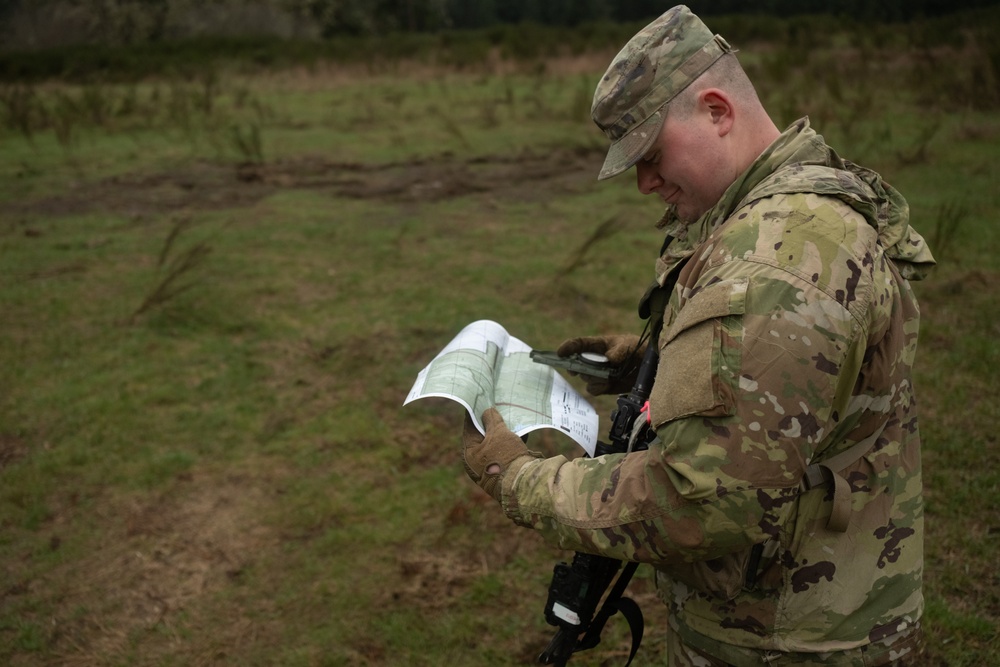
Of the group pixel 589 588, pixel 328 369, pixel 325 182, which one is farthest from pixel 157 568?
pixel 325 182

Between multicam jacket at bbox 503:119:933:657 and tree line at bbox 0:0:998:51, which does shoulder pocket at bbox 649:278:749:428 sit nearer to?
multicam jacket at bbox 503:119:933:657

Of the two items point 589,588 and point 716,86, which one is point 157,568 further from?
point 716,86

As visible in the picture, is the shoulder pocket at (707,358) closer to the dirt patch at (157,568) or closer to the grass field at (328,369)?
the grass field at (328,369)

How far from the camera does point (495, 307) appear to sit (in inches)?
197

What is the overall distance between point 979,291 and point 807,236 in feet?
14.4

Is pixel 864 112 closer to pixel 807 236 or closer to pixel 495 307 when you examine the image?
pixel 495 307

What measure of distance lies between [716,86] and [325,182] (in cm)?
742

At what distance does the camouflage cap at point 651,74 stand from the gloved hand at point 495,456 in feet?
1.61

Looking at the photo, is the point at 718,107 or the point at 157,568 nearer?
the point at 718,107

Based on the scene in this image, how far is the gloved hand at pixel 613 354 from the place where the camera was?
6.07ft

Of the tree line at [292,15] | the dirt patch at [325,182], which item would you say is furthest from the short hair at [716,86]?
the tree line at [292,15]

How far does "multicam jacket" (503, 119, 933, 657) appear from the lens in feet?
3.56

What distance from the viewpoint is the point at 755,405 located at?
1.08m

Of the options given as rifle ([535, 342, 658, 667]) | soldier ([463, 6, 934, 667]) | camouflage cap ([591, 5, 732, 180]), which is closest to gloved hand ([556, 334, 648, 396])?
rifle ([535, 342, 658, 667])
